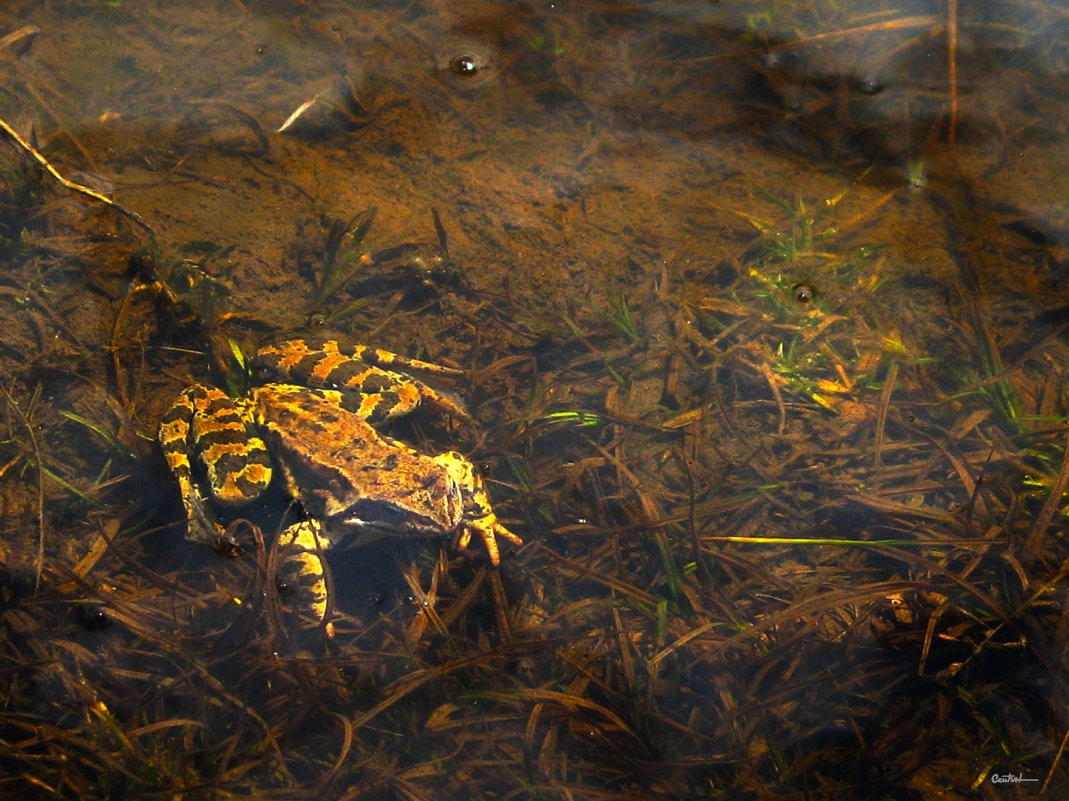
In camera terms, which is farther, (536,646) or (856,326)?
(856,326)

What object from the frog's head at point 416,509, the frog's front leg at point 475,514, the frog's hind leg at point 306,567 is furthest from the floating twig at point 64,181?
the frog's front leg at point 475,514

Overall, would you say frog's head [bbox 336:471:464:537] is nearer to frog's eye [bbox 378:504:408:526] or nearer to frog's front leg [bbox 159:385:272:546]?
frog's eye [bbox 378:504:408:526]

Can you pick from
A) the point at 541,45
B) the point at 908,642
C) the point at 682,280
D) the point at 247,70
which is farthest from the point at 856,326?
the point at 247,70

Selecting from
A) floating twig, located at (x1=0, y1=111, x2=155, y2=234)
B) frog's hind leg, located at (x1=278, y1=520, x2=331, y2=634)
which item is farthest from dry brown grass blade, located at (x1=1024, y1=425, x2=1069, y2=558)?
floating twig, located at (x1=0, y1=111, x2=155, y2=234)

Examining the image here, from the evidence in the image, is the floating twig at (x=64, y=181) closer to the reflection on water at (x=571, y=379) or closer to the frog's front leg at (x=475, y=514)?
the reflection on water at (x=571, y=379)

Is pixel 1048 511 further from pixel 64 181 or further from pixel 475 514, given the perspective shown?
pixel 64 181

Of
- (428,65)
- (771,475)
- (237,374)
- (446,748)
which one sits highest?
(428,65)

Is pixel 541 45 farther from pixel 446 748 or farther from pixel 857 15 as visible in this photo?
pixel 446 748
